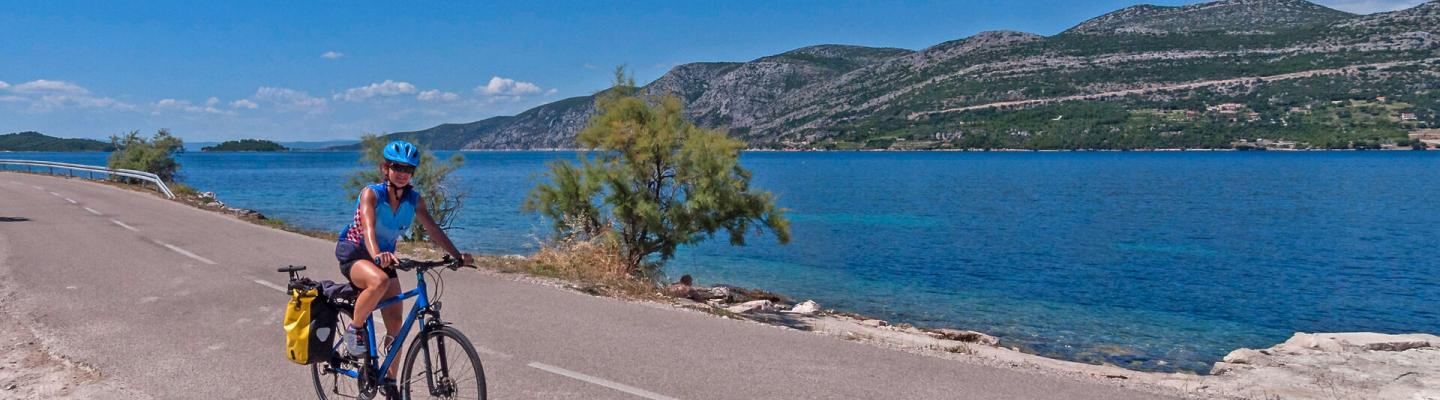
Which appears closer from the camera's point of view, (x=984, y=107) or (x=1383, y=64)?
(x=1383, y=64)

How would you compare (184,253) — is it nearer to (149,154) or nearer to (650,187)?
(650,187)

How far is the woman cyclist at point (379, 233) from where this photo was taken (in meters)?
5.02

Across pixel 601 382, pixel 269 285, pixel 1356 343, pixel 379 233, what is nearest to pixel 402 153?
pixel 379 233

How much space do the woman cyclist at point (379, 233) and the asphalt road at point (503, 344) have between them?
57.8 inches

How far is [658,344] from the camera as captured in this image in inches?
328

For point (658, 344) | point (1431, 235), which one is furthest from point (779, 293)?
point (1431, 235)

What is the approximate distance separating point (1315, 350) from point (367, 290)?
11.8 m

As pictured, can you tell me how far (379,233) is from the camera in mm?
5145

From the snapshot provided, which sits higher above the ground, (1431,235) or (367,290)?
(367,290)

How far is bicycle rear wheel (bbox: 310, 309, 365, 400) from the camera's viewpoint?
5.54 metres

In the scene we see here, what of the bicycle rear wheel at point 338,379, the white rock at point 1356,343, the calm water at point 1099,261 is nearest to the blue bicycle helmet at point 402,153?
the bicycle rear wheel at point 338,379

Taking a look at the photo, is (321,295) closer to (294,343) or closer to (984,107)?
(294,343)

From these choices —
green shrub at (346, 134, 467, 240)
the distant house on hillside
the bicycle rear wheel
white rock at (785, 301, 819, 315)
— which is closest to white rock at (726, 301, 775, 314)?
white rock at (785, 301, 819, 315)

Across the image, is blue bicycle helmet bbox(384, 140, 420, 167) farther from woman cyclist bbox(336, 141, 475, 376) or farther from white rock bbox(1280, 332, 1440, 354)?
white rock bbox(1280, 332, 1440, 354)
